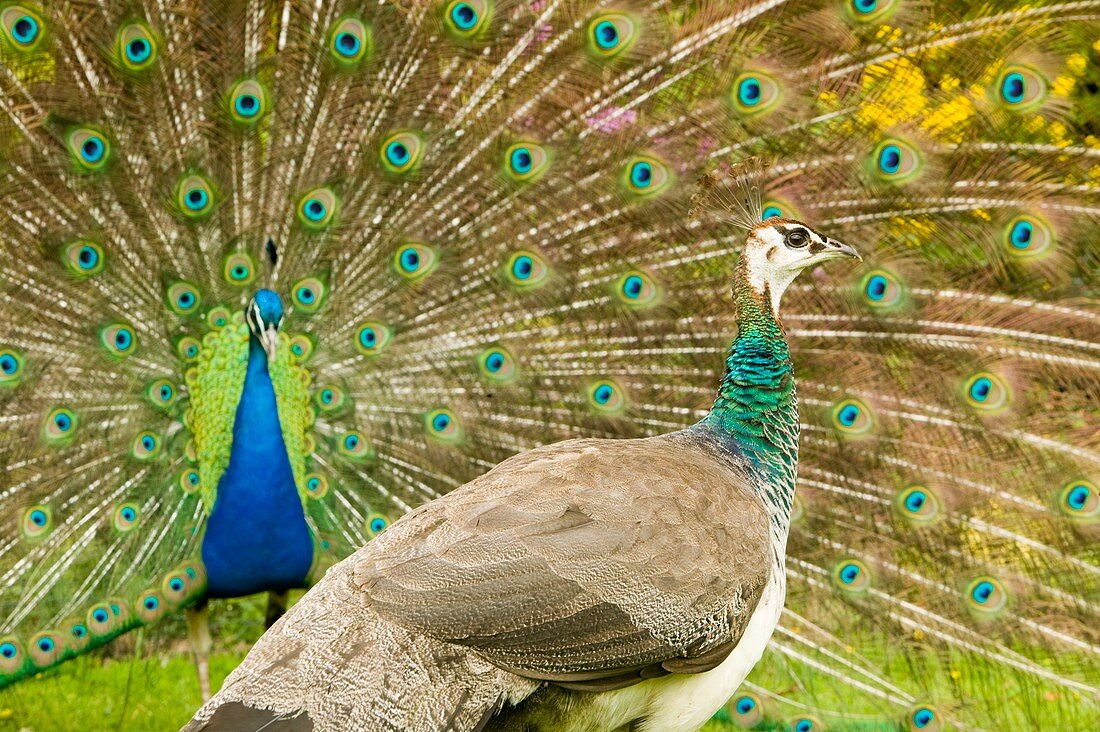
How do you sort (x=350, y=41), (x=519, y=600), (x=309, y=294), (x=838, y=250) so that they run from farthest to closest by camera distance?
1. (x=309, y=294)
2. (x=350, y=41)
3. (x=838, y=250)
4. (x=519, y=600)

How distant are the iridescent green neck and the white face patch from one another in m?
0.02

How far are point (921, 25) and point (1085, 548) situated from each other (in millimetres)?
1243

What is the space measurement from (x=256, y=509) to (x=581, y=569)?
4.39 ft

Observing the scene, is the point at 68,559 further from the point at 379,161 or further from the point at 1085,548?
the point at 1085,548

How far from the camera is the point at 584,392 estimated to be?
3.11 meters

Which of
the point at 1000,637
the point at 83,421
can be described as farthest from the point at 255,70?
the point at 1000,637

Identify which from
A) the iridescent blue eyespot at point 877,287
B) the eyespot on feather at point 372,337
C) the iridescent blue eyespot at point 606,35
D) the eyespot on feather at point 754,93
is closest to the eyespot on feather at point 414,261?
the eyespot on feather at point 372,337

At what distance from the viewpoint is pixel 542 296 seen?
3105 mm

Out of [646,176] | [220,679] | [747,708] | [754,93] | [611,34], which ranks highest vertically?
[611,34]

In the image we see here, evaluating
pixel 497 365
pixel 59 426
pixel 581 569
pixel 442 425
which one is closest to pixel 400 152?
pixel 497 365

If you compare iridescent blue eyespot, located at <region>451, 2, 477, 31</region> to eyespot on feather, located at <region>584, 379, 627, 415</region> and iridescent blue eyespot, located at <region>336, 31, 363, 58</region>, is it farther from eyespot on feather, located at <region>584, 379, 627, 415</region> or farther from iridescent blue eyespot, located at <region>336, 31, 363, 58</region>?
eyespot on feather, located at <region>584, 379, 627, 415</region>

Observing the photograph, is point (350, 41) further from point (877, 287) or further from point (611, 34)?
point (877, 287)

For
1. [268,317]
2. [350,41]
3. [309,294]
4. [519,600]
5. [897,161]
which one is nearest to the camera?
[519,600]

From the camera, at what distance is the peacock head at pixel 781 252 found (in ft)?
7.46
